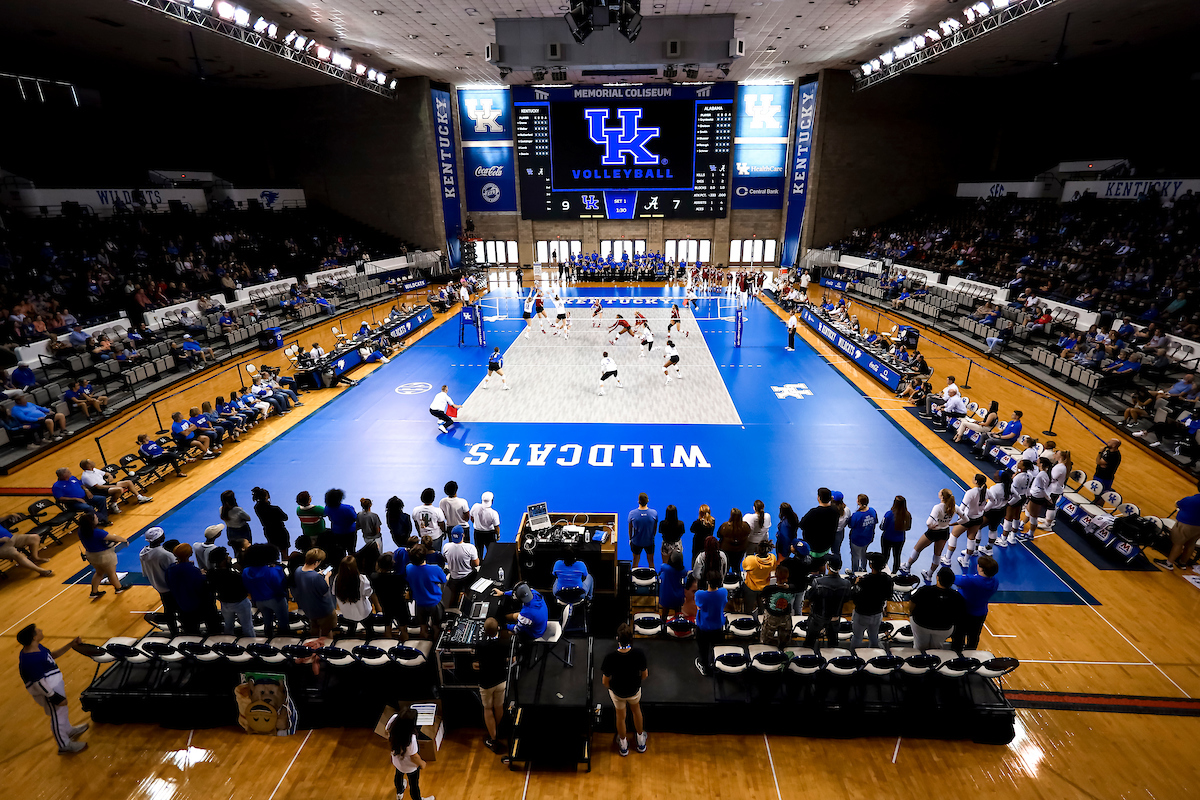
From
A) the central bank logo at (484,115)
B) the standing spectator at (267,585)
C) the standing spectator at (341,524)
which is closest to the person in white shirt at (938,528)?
the standing spectator at (341,524)

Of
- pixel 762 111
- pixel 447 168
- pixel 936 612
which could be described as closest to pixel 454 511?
pixel 936 612

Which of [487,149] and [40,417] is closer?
[40,417]

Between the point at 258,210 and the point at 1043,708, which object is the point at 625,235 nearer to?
the point at 258,210

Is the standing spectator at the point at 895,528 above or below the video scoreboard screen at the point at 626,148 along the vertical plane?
below

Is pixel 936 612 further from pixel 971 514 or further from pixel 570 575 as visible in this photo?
pixel 570 575

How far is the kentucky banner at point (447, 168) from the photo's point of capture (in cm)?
3522

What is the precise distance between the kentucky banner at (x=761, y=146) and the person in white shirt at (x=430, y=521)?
35.6 m

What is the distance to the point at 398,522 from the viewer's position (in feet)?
26.3

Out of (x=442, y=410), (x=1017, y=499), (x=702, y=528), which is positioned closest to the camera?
(x=702, y=528)

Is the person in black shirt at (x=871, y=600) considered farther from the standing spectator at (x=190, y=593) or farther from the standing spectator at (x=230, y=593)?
the standing spectator at (x=190, y=593)

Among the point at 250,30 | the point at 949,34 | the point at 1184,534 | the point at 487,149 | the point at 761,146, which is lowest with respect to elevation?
the point at 1184,534

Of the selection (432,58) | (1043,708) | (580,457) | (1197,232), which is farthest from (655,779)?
(432,58)

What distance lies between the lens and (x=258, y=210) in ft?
107

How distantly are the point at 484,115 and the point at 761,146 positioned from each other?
18498 mm
